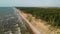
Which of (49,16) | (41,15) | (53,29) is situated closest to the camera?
(53,29)

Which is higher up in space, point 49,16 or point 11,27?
point 49,16

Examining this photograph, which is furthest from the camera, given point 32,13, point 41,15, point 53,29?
point 32,13

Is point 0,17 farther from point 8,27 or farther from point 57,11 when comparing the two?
point 57,11

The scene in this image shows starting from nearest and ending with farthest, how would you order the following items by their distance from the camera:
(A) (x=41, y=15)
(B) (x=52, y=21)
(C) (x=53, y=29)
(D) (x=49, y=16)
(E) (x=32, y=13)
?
(C) (x=53, y=29) < (B) (x=52, y=21) < (D) (x=49, y=16) < (A) (x=41, y=15) < (E) (x=32, y=13)

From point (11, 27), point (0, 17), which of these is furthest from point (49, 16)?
point (0, 17)

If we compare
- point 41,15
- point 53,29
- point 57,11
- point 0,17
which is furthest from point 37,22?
point 0,17

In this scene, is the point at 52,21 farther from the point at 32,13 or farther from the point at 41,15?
the point at 32,13

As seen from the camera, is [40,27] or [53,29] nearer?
[53,29]
